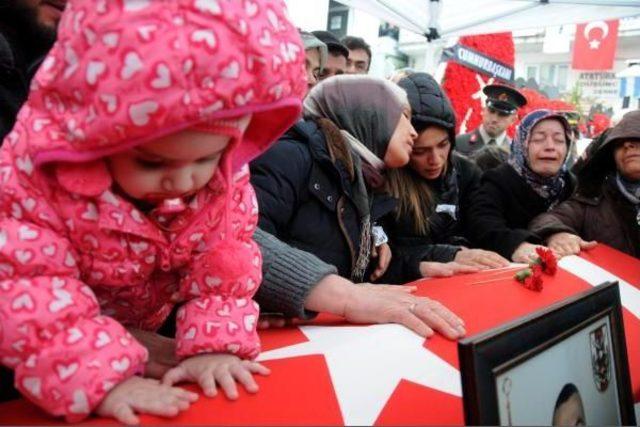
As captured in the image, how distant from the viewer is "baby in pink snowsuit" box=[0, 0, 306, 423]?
0.51 meters

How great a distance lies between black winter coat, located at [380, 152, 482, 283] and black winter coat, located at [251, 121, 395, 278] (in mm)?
238

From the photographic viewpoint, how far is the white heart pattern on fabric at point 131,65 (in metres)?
0.50

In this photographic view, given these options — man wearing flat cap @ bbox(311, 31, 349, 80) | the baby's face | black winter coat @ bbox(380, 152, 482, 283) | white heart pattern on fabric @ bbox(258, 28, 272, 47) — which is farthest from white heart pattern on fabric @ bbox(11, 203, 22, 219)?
man wearing flat cap @ bbox(311, 31, 349, 80)

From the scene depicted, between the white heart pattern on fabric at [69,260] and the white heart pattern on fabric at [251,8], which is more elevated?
the white heart pattern on fabric at [251,8]

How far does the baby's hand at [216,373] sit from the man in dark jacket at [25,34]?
1.61ft

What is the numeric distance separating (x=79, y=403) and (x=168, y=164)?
271 mm

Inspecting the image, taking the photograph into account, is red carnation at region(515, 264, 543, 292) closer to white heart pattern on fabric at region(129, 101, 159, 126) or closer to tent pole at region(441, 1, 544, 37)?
white heart pattern on fabric at region(129, 101, 159, 126)

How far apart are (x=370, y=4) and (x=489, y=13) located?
2.86ft

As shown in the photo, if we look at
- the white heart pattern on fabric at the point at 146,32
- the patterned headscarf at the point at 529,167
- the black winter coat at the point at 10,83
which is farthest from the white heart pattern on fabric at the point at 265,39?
the patterned headscarf at the point at 529,167

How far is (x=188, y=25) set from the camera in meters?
0.51

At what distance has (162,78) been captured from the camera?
510 mm

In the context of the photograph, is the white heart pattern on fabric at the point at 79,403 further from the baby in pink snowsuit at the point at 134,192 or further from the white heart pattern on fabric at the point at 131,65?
the white heart pattern on fabric at the point at 131,65

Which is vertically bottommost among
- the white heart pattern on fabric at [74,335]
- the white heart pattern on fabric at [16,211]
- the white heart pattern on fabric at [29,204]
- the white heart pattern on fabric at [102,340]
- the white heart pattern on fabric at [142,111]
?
the white heart pattern on fabric at [102,340]

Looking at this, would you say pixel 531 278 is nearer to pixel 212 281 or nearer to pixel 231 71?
pixel 212 281
